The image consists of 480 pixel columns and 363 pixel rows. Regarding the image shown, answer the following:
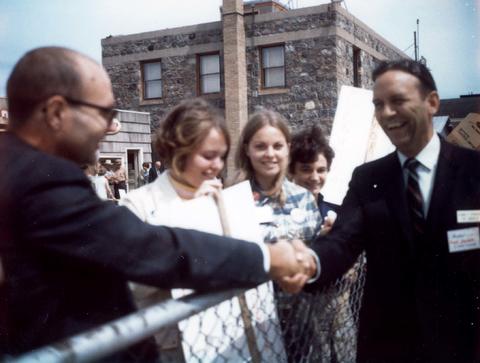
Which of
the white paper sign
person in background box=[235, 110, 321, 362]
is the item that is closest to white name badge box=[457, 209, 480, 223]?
person in background box=[235, 110, 321, 362]

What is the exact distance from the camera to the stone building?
1582cm

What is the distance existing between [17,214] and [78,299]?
274mm

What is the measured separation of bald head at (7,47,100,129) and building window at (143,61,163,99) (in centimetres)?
1757

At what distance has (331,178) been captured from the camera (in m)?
3.64

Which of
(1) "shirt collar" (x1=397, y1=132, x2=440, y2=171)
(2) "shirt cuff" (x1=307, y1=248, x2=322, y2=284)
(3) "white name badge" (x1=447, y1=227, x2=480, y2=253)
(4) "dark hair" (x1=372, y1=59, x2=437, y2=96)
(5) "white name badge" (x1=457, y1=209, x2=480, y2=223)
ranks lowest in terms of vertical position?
(2) "shirt cuff" (x1=307, y1=248, x2=322, y2=284)

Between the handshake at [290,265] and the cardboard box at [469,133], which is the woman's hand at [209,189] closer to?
the handshake at [290,265]

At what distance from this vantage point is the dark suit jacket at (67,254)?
1.17 m

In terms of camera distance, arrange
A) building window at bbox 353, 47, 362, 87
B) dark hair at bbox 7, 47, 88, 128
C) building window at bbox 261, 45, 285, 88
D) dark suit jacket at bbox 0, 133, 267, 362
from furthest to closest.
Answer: building window at bbox 353, 47, 362, 87, building window at bbox 261, 45, 285, 88, dark hair at bbox 7, 47, 88, 128, dark suit jacket at bbox 0, 133, 267, 362

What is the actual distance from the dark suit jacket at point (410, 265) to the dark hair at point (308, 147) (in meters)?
1.03

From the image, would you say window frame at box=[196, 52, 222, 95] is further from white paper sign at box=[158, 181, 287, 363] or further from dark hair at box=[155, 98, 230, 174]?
white paper sign at box=[158, 181, 287, 363]

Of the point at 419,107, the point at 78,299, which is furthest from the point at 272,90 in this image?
the point at 78,299

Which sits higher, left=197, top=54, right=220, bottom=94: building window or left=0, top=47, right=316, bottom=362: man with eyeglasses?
left=197, top=54, right=220, bottom=94: building window

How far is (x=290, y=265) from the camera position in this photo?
166 centimetres

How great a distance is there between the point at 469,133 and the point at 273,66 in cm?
1313
